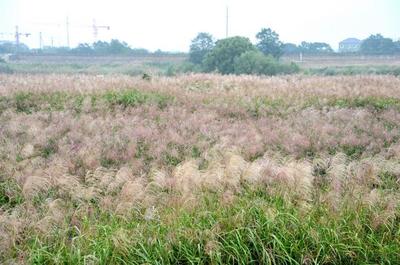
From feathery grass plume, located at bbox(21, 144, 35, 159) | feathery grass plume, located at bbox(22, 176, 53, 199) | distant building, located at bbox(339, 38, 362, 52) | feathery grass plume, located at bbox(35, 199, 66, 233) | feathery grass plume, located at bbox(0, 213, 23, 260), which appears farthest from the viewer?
distant building, located at bbox(339, 38, 362, 52)

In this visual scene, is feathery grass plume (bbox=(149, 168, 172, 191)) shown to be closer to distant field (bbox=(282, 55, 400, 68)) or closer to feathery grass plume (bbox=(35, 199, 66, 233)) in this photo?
feathery grass plume (bbox=(35, 199, 66, 233))

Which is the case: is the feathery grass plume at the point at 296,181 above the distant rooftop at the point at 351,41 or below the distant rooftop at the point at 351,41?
below

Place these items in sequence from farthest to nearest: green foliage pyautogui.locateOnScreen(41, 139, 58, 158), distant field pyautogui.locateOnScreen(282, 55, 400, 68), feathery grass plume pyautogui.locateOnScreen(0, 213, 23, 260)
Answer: distant field pyautogui.locateOnScreen(282, 55, 400, 68)
green foliage pyautogui.locateOnScreen(41, 139, 58, 158)
feathery grass plume pyautogui.locateOnScreen(0, 213, 23, 260)

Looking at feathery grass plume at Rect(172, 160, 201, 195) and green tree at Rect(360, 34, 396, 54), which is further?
green tree at Rect(360, 34, 396, 54)

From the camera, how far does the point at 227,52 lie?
131 feet

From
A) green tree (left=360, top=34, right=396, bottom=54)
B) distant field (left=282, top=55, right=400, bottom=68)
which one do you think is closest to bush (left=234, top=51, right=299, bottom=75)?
distant field (left=282, top=55, right=400, bottom=68)

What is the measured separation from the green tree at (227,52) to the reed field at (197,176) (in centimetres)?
2384

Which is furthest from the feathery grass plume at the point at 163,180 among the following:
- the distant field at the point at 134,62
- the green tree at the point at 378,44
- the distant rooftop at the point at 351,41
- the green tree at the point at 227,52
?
the distant rooftop at the point at 351,41

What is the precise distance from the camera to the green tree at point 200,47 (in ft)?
165

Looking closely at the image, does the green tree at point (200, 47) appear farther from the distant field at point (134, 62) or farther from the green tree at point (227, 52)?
the green tree at point (227, 52)

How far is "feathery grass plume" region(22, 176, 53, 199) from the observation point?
289 inches

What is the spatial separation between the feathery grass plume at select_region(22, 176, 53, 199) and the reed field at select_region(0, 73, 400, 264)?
0.03 m

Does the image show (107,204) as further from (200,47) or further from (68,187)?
(200,47)

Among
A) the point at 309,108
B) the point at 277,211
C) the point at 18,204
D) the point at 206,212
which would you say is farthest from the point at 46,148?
the point at 309,108
